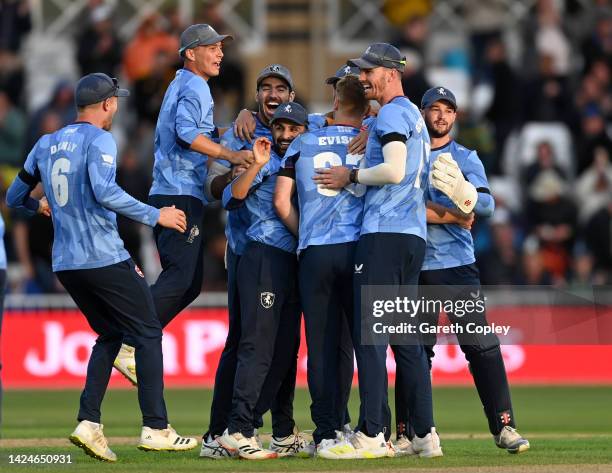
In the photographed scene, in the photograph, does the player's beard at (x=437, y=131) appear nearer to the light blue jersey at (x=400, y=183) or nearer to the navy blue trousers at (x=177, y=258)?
the light blue jersey at (x=400, y=183)

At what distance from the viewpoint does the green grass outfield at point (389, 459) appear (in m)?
9.91

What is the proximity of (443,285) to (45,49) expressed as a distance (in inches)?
555

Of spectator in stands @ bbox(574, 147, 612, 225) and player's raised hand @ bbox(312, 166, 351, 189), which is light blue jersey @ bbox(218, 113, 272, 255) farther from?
spectator in stands @ bbox(574, 147, 612, 225)

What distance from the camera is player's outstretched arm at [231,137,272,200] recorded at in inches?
409

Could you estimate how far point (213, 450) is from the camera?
34.6ft

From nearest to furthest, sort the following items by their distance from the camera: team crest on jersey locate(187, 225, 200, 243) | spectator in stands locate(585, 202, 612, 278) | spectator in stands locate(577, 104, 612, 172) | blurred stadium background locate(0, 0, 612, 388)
Answer: team crest on jersey locate(187, 225, 200, 243), blurred stadium background locate(0, 0, 612, 388), spectator in stands locate(585, 202, 612, 278), spectator in stands locate(577, 104, 612, 172)

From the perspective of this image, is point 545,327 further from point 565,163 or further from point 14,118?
point 14,118

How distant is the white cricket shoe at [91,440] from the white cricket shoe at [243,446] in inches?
31.6

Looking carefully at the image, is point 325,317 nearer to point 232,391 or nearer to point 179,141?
point 232,391

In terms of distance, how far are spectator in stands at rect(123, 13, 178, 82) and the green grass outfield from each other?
16.8 feet

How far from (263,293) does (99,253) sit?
1184mm

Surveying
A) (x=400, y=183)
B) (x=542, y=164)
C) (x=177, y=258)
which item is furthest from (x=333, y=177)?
(x=542, y=164)

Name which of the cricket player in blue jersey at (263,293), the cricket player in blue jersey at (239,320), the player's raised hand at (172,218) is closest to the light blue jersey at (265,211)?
the cricket player in blue jersey at (263,293)

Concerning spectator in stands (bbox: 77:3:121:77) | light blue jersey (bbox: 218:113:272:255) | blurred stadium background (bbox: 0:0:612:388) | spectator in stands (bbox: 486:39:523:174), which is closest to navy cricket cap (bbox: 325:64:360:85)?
light blue jersey (bbox: 218:113:272:255)
